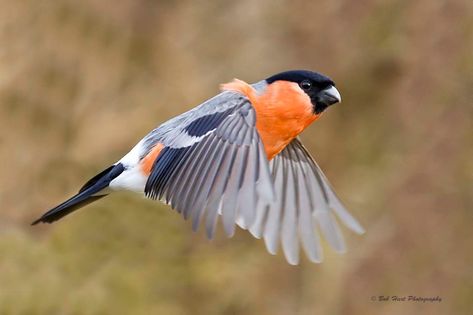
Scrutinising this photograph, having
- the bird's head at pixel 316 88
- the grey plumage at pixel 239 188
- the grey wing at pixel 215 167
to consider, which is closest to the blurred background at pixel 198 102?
the grey plumage at pixel 239 188

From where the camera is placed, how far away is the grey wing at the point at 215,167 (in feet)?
8.27

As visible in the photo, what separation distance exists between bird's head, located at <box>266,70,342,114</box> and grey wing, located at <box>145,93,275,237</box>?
0.93 ft

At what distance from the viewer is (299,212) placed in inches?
120

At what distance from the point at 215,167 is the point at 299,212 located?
500mm

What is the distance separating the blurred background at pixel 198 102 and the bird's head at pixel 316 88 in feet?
3.21

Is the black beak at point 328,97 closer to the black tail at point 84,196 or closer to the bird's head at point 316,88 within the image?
the bird's head at point 316,88

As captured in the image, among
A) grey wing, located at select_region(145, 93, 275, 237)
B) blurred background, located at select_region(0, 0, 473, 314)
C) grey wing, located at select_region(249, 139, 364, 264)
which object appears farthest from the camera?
blurred background, located at select_region(0, 0, 473, 314)

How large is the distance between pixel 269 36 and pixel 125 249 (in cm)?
109

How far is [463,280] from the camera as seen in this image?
Result: 396 centimetres

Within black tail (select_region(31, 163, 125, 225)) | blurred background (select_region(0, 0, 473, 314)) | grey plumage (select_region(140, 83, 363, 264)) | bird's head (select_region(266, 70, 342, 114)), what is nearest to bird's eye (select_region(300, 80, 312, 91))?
bird's head (select_region(266, 70, 342, 114))

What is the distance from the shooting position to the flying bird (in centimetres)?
257

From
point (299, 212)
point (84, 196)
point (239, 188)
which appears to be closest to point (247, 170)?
point (239, 188)

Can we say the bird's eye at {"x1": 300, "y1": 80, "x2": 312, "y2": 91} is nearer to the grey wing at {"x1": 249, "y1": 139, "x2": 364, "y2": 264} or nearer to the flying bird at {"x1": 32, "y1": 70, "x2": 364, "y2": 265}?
the flying bird at {"x1": 32, "y1": 70, "x2": 364, "y2": 265}

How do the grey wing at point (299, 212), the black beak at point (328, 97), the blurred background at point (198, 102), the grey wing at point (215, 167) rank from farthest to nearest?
1. the blurred background at point (198, 102)
2. the black beak at point (328, 97)
3. the grey wing at point (299, 212)
4. the grey wing at point (215, 167)
